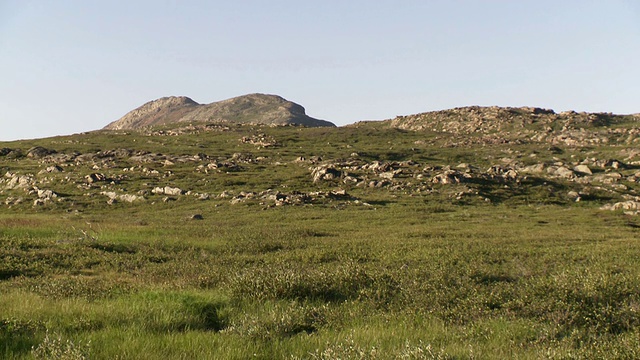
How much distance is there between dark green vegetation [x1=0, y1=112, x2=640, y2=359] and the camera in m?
6.38

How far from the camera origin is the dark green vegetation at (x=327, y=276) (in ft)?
20.9

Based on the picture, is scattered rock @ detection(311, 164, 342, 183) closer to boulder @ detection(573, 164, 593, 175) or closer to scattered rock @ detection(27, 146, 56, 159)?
boulder @ detection(573, 164, 593, 175)

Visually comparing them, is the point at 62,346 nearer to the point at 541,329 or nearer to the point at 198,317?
the point at 198,317

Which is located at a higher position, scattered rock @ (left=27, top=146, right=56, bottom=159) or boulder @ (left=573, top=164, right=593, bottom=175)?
scattered rock @ (left=27, top=146, right=56, bottom=159)

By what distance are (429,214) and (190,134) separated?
93.1 metres

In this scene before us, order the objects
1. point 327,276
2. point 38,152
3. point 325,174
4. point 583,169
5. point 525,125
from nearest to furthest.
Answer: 1. point 327,276
2. point 325,174
3. point 583,169
4. point 38,152
5. point 525,125

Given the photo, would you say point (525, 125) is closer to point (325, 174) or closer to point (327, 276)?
point (325, 174)

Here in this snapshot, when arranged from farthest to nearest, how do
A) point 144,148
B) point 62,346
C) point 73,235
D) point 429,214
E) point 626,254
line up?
point 144,148 → point 429,214 → point 73,235 → point 626,254 → point 62,346

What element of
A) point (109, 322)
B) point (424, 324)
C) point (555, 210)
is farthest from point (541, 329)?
point (555, 210)

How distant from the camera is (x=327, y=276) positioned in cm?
1109

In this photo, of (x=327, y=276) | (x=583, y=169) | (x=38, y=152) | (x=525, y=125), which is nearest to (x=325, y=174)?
(x=583, y=169)

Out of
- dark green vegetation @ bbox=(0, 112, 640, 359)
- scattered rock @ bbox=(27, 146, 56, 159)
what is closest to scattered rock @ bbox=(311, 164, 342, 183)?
dark green vegetation @ bbox=(0, 112, 640, 359)

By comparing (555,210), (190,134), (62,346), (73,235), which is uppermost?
(190,134)

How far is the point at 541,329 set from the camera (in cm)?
745
